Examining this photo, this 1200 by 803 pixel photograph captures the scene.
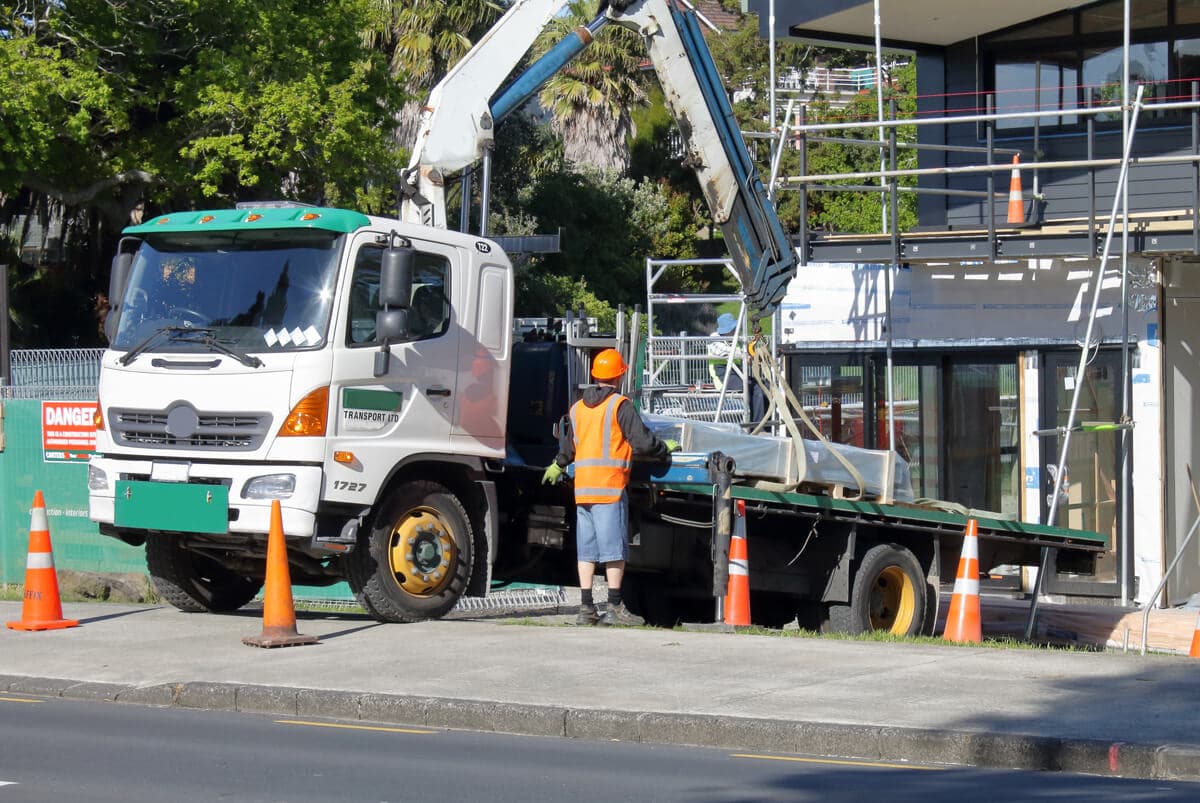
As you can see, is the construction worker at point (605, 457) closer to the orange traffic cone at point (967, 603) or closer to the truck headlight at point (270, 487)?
the truck headlight at point (270, 487)

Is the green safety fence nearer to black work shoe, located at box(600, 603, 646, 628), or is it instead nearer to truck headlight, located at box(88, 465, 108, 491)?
truck headlight, located at box(88, 465, 108, 491)

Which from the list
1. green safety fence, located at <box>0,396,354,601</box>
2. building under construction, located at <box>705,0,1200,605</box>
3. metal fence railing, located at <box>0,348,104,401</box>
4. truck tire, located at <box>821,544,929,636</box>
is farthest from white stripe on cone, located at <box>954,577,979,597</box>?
metal fence railing, located at <box>0,348,104,401</box>

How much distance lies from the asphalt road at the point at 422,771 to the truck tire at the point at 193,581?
137 inches

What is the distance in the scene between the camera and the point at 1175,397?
1608 cm

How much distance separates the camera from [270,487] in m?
10.4

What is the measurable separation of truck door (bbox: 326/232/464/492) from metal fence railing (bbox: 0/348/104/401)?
6836mm

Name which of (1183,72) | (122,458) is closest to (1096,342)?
(1183,72)

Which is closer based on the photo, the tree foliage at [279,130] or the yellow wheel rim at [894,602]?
the yellow wheel rim at [894,602]

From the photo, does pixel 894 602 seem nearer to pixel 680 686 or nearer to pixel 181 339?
pixel 680 686

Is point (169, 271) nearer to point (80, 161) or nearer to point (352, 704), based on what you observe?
point (352, 704)

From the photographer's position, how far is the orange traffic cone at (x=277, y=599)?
400 inches

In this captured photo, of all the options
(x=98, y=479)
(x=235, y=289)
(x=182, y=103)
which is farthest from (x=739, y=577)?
(x=182, y=103)

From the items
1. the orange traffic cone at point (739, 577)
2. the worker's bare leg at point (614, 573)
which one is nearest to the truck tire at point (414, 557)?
the worker's bare leg at point (614, 573)

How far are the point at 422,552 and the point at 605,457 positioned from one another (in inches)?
56.8
